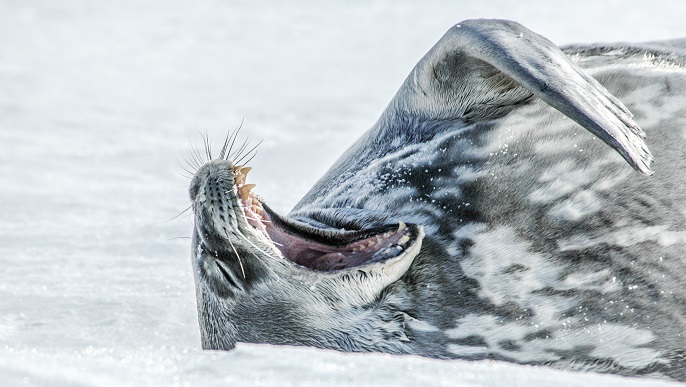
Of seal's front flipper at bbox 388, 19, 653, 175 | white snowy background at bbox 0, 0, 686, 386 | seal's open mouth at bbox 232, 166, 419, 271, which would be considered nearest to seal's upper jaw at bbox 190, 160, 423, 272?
seal's open mouth at bbox 232, 166, 419, 271

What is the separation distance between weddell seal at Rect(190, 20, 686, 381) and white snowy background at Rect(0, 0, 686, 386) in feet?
0.58

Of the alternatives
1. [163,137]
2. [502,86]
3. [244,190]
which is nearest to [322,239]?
[244,190]

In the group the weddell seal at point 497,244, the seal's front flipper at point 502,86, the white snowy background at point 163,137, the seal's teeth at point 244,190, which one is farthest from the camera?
the seal's teeth at point 244,190

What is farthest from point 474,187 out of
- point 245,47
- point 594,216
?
point 245,47

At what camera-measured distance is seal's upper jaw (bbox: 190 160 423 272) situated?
3.07m

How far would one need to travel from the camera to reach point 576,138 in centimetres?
324

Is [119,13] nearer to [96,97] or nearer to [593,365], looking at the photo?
[96,97]

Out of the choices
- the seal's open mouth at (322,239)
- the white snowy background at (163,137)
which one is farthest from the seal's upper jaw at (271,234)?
the white snowy background at (163,137)

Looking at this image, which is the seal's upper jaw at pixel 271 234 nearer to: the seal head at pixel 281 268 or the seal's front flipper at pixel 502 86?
the seal head at pixel 281 268

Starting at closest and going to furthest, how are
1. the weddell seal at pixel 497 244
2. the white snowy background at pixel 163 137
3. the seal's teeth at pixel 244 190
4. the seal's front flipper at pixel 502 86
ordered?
the white snowy background at pixel 163 137 → the seal's front flipper at pixel 502 86 → the weddell seal at pixel 497 244 → the seal's teeth at pixel 244 190

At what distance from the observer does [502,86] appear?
10.8 feet

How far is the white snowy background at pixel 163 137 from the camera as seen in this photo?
2729 millimetres

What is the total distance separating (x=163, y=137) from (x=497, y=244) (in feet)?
12.0

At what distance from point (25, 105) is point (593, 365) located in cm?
508
